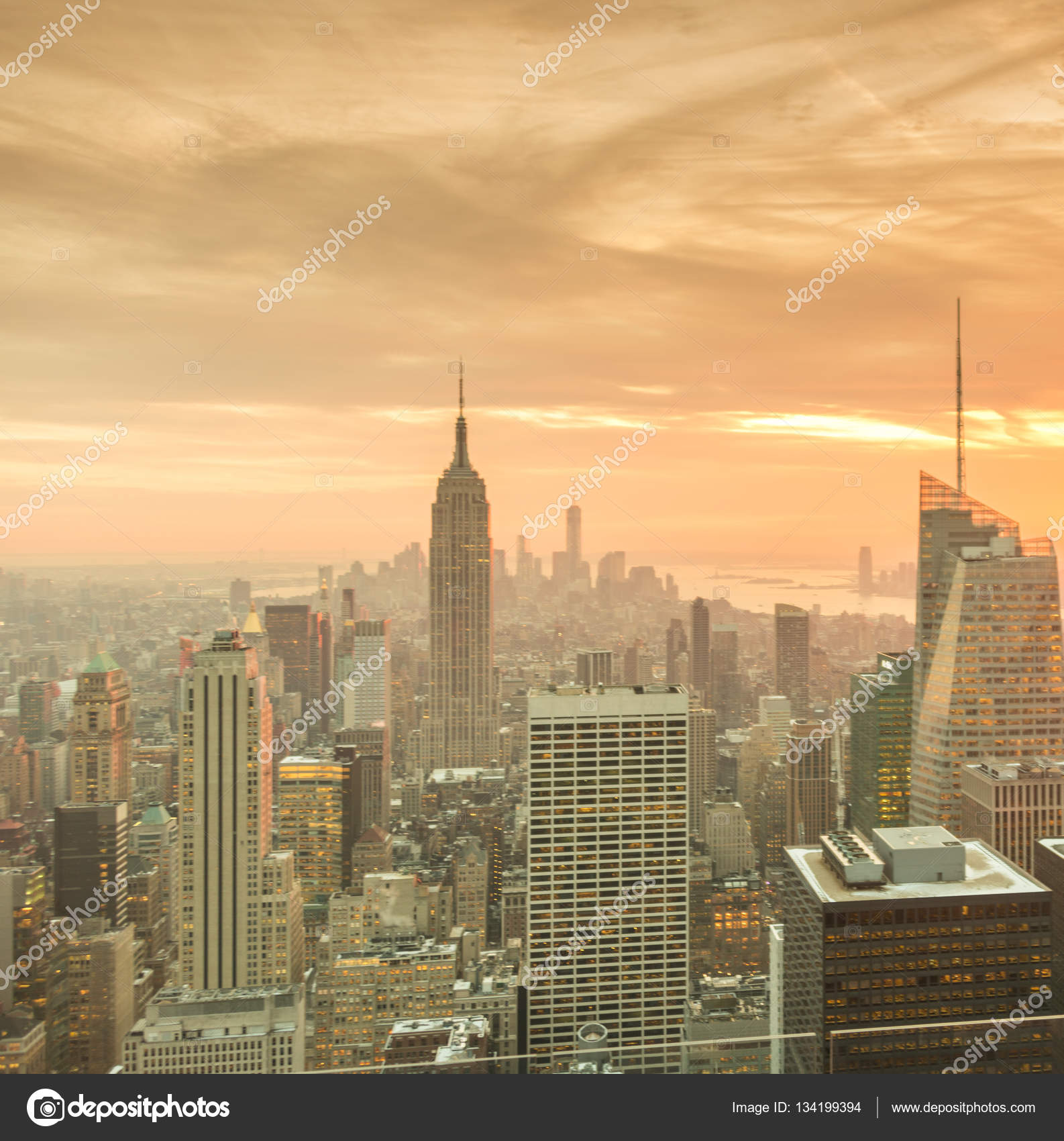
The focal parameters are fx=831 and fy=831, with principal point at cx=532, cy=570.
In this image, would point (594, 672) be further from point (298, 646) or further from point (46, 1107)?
point (46, 1107)

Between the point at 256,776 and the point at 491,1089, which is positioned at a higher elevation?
the point at 491,1089

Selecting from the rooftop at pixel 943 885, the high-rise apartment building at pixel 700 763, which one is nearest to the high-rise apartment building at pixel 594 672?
the high-rise apartment building at pixel 700 763

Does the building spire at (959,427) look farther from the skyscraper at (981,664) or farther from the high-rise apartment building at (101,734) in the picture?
the high-rise apartment building at (101,734)

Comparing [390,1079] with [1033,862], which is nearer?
Answer: [390,1079]

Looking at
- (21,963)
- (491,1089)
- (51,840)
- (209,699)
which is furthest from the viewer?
(209,699)

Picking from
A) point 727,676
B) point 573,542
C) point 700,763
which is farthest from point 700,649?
point 573,542

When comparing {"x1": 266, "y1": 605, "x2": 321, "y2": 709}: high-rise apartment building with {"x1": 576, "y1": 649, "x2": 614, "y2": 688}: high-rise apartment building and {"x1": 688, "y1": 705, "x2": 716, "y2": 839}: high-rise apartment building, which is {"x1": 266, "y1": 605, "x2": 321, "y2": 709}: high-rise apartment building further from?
{"x1": 688, "y1": 705, "x2": 716, "y2": 839}: high-rise apartment building

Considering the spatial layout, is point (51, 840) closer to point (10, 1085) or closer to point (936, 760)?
point (10, 1085)

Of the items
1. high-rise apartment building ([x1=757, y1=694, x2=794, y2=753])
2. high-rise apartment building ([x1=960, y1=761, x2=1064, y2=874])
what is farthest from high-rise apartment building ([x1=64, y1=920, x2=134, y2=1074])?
high-rise apartment building ([x1=960, y1=761, x2=1064, y2=874])

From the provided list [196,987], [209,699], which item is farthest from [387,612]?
[196,987]
